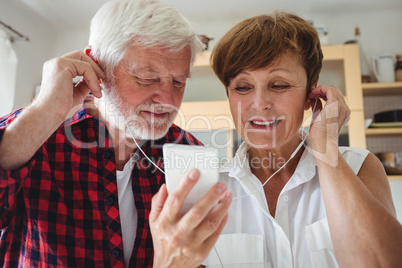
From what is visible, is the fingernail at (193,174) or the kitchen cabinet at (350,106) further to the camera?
the kitchen cabinet at (350,106)

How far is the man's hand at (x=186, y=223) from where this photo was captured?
0.63 m

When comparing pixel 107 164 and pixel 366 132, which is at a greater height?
pixel 366 132

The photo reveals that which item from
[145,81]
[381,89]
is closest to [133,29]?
[145,81]

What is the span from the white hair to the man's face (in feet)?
0.08

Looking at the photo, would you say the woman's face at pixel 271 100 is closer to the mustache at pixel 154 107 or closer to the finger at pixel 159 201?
the mustache at pixel 154 107

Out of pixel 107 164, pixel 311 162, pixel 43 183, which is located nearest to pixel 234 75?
pixel 311 162

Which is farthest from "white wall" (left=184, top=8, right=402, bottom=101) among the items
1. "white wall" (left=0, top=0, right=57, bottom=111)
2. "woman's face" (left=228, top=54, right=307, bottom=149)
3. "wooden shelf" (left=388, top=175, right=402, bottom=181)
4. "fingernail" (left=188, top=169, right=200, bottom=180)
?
"fingernail" (left=188, top=169, right=200, bottom=180)

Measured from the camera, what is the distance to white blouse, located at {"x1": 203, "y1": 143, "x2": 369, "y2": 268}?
3.16ft

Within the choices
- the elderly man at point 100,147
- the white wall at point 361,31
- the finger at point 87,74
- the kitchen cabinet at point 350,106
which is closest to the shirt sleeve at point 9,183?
the elderly man at point 100,147

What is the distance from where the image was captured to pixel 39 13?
339 centimetres

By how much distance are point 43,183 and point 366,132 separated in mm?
2501

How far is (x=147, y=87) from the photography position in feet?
3.55

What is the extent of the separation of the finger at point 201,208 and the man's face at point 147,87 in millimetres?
521

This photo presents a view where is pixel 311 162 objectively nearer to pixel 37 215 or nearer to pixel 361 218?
pixel 361 218
